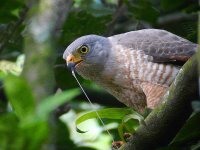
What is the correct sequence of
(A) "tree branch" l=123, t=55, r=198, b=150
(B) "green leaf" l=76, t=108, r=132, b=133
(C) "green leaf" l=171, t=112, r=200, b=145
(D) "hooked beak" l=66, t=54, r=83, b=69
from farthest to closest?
(D) "hooked beak" l=66, t=54, r=83, b=69
(B) "green leaf" l=76, t=108, r=132, b=133
(C) "green leaf" l=171, t=112, r=200, b=145
(A) "tree branch" l=123, t=55, r=198, b=150

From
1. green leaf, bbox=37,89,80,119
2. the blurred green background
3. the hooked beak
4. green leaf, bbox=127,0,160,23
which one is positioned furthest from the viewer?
green leaf, bbox=127,0,160,23

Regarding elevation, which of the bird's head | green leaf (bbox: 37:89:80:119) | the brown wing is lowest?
the bird's head

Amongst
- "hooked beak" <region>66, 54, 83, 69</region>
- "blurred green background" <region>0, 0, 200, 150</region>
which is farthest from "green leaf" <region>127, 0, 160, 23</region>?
"hooked beak" <region>66, 54, 83, 69</region>

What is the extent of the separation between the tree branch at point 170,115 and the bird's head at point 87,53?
1568 millimetres

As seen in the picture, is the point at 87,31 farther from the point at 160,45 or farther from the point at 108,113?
the point at 108,113

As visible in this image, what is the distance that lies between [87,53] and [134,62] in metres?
0.66

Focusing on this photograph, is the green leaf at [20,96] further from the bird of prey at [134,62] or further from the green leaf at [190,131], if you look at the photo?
the bird of prey at [134,62]

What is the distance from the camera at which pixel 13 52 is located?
502cm

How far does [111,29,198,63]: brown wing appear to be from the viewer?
Answer: 378 cm

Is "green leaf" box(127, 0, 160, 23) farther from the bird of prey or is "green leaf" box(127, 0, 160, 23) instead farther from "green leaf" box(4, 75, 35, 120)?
"green leaf" box(4, 75, 35, 120)

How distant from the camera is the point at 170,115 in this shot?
256 cm

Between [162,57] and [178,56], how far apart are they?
113 millimetres

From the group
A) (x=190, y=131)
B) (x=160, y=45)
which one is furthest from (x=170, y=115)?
(x=160, y=45)

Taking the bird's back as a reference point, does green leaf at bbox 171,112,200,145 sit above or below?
above
